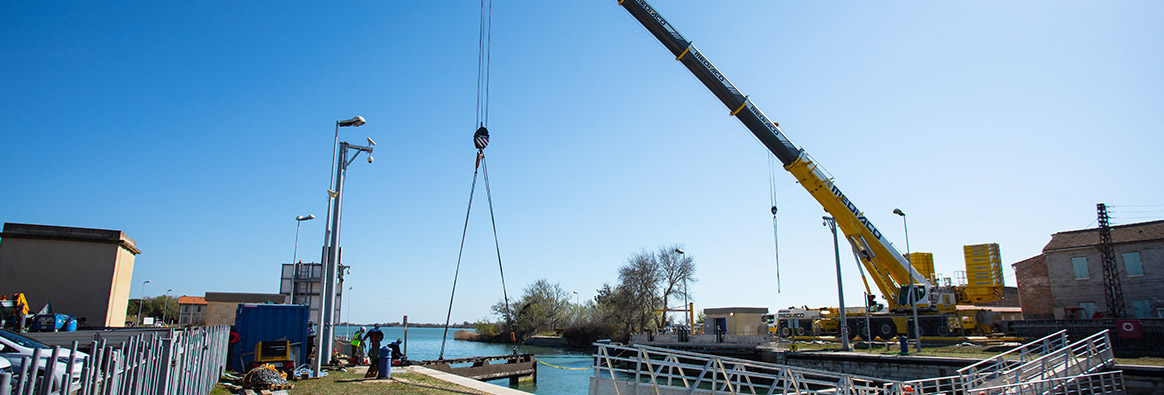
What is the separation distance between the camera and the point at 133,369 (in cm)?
740

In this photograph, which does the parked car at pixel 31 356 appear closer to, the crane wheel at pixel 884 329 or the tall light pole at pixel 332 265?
the tall light pole at pixel 332 265

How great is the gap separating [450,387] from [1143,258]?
45.1 meters

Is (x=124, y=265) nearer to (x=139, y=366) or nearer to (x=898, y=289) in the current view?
(x=139, y=366)

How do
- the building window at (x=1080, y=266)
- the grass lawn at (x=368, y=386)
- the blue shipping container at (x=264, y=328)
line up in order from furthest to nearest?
the building window at (x=1080, y=266)
the blue shipping container at (x=264, y=328)
the grass lawn at (x=368, y=386)

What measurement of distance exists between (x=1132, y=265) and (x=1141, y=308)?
281 cm

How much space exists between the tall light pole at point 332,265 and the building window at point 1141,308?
46388 mm

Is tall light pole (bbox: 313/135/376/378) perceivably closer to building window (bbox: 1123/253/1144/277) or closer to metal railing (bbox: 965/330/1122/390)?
metal railing (bbox: 965/330/1122/390)

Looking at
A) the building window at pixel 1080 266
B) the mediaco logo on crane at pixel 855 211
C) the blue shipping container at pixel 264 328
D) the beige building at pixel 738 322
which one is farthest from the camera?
the beige building at pixel 738 322

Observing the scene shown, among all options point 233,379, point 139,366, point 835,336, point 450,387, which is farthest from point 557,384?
point 139,366

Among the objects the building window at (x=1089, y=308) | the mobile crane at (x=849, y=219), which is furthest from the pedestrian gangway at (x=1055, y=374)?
the building window at (x=1089, y=308)

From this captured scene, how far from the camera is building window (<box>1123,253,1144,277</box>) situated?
1484 inches

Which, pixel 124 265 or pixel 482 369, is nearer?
pixel 124 265

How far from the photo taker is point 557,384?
32.1m

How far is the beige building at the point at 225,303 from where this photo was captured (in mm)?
29188
